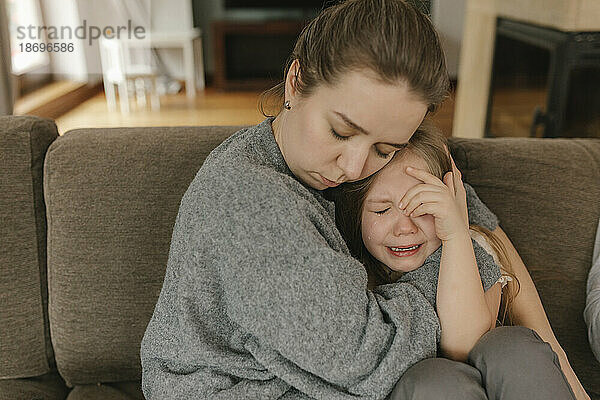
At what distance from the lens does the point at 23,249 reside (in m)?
1.29

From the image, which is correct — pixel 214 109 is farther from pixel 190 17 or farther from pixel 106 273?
pixel 106 273

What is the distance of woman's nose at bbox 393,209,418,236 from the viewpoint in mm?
1118

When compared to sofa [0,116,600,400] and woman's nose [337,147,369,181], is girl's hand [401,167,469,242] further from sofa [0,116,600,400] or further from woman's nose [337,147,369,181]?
sofa [0,116,600,400]

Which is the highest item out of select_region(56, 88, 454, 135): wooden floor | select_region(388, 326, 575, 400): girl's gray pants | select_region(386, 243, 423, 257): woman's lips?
select_region(386, 243, 423, 257): woman's lips

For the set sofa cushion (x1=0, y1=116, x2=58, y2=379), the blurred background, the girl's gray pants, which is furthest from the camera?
the blurred background

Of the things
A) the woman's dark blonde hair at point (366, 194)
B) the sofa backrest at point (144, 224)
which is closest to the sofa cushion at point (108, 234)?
the sofa backrest at point (144, 224)

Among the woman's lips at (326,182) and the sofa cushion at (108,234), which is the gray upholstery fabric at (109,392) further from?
the woman's lips at (326,182)

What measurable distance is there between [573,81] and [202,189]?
5.01 feet

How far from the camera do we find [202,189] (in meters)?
1.00

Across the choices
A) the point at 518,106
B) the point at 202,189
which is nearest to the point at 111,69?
the point at 518,106

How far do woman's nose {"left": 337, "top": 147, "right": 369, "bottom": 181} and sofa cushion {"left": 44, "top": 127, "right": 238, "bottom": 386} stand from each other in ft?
1.43

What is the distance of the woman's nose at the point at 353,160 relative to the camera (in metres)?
0.97

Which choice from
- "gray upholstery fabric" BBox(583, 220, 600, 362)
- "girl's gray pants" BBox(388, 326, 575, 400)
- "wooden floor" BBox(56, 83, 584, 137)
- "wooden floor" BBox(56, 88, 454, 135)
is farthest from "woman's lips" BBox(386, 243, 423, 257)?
"wooden floor" BBox(56, 88, 454, 135)

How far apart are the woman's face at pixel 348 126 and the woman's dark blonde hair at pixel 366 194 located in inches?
3.8
